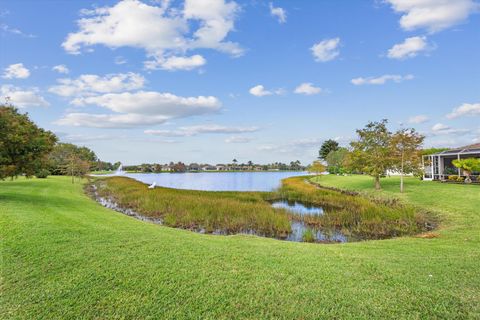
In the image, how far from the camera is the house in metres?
22.7

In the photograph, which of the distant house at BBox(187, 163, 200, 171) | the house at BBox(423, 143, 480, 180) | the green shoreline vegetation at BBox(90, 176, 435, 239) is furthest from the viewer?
the distant house at BBox(187, 163, 200, 171)

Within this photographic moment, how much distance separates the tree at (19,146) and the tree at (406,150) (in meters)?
22.6

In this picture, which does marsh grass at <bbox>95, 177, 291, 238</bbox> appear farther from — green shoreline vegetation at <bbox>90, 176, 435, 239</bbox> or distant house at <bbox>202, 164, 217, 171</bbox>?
distant house at <bbox>202, 164, 217, 171</bbox>

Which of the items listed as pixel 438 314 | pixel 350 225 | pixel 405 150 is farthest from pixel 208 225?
pixel 405 150

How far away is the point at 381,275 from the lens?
4258 millimetres

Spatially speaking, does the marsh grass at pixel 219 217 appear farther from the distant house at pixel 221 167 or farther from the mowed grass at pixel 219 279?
the distant house at pixel 221 167

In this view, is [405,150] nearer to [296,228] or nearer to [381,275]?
[296,228]

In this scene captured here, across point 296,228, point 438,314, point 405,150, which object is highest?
point 405,150

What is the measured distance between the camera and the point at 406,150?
69.3 feet

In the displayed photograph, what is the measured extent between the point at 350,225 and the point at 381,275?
7.75 meters

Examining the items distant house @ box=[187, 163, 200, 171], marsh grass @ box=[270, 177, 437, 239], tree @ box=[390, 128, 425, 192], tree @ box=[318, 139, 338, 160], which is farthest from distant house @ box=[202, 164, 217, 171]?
marsh grass @ box=[270, 177, 437, 239]

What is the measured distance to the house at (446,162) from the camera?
2273 cm

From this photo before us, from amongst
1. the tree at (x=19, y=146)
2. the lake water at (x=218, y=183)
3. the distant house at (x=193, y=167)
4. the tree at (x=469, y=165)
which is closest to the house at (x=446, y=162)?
the tree at (x=469, y=165)

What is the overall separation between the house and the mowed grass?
70.3ft
